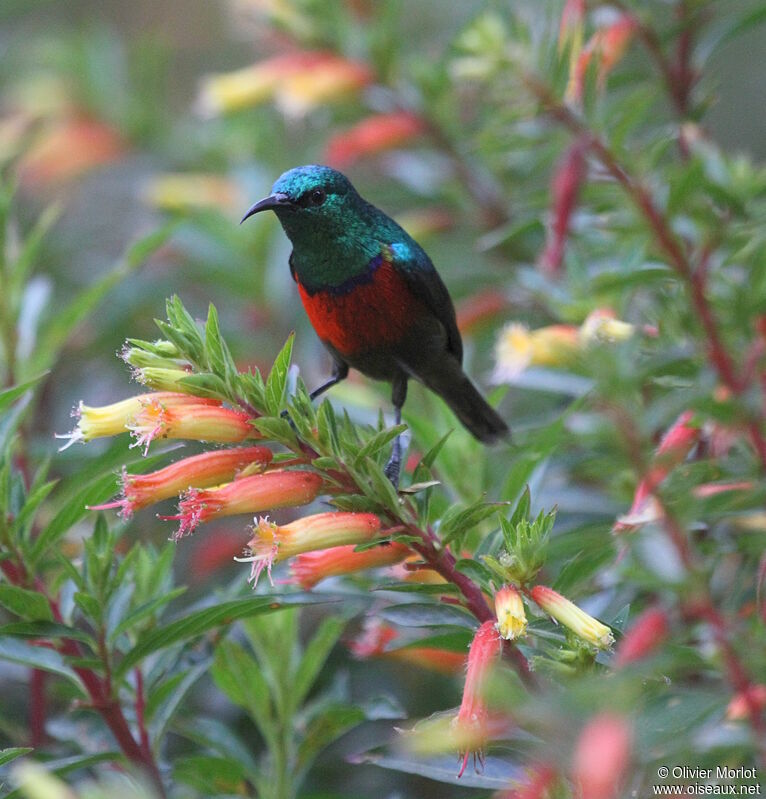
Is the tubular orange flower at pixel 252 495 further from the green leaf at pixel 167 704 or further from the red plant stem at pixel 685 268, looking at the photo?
the red plant stem at pixel 685 268

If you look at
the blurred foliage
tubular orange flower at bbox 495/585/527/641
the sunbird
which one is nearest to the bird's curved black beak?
the sunbird

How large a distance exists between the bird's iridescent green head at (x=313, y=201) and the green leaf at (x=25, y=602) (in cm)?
103

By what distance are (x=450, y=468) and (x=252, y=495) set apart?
0.64 metres

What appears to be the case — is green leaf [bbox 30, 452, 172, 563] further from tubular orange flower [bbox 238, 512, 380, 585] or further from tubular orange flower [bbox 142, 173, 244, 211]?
tubular orange flower [bbox 142, 173, 244, 211]

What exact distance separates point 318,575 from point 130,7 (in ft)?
20.4

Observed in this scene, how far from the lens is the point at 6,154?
122 inches

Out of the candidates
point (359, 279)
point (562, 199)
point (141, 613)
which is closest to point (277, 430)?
point (141, 613)

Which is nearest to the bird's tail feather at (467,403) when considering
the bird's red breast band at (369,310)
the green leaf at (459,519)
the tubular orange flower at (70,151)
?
the bird's red breast band at (369,310)

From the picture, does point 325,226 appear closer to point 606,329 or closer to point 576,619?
point 606,329

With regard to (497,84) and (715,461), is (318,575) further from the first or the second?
(497,84)

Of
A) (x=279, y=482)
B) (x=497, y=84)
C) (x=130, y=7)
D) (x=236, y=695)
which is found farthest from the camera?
(x=130, y=7)

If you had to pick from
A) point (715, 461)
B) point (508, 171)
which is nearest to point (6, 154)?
point (508, 171)

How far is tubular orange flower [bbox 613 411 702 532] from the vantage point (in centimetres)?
118

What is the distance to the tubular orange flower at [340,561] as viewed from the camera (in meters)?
1.56
